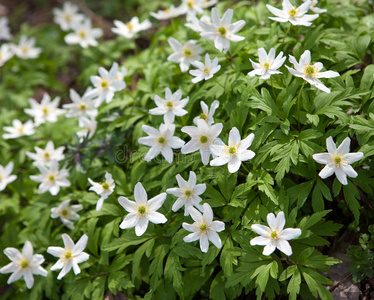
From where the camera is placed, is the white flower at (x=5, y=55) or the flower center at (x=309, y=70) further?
the white flower at (x=5, y=55)

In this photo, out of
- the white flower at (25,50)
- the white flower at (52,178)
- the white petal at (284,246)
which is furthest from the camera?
the white flower at (25,50)

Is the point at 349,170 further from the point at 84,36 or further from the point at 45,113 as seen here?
the point at 84,36

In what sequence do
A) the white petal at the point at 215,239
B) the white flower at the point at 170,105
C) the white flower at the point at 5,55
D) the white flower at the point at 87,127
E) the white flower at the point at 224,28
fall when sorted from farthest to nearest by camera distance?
the white flower at the point at 5,55 < the white flower at the point at 87,127 < the white flower at the point at 224,28 < the white flower at the point at 170,105 < the white petal at the point at 215,239

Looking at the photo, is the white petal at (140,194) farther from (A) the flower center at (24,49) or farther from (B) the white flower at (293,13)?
(A) the flower center at (24,49)

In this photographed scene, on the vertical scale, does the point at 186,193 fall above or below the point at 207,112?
below

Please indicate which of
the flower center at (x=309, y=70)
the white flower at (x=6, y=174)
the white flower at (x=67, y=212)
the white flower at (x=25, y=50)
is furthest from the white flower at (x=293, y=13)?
the white flower at (x=25, y=50)

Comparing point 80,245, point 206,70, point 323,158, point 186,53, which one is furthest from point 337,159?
point 80,245

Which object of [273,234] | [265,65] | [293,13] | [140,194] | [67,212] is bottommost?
[67,212]

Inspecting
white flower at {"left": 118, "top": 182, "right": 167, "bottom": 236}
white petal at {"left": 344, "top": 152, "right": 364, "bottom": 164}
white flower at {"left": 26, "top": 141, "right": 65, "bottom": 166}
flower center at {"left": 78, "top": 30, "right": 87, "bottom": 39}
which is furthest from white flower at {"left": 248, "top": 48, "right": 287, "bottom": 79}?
flower center at {"left": 78, "top": 30, "right": 87, "bottom": 39}
